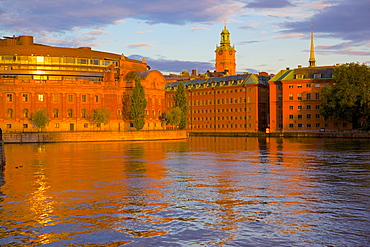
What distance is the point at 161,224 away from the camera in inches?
812

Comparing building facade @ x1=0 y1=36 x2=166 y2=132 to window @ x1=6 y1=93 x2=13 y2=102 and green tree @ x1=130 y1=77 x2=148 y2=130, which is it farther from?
green tree @ x1=130 y1=77 x2=148 y2=130

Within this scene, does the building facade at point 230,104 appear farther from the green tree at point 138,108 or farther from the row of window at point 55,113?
the row of window at point 55,113

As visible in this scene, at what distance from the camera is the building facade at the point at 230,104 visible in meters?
169

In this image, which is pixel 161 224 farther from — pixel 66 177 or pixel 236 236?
pixel 66 177

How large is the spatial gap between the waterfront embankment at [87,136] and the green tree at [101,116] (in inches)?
701

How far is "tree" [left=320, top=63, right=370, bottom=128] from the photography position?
396 ft

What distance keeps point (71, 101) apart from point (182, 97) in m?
31.6

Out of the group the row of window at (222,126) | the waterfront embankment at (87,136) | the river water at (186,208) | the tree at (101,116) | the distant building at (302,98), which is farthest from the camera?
the row of window at (222,126)

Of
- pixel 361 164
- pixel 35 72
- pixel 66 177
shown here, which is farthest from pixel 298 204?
pixel 35 72

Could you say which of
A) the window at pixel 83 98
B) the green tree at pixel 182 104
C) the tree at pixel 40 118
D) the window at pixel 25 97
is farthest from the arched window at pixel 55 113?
the green tree at pixel 182 104

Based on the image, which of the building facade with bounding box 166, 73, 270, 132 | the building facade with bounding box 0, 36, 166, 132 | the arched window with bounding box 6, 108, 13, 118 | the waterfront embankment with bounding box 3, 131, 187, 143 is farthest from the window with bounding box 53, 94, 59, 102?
the building facade with bounding box 166, 73, 270, 132

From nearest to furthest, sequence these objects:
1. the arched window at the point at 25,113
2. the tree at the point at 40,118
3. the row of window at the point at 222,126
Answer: the tree at the point at 40,118, the arched window at the point at 25,113, the row of window at the point at 222,126

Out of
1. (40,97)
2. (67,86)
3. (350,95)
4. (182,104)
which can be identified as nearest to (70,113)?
(67,86)

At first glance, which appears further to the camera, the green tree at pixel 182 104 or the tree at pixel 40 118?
the green tree at pixel 182 104
